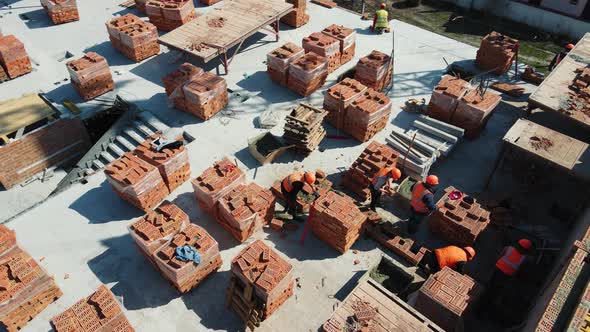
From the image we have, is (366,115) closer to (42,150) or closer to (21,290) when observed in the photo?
(21,290)

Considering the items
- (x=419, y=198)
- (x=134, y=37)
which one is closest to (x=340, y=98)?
(x=419, y=198)

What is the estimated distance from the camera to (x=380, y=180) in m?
13.1

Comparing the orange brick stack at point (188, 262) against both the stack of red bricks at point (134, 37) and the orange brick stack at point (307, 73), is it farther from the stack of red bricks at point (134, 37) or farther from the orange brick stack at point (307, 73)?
the stack of red bricks at point (134, 37)

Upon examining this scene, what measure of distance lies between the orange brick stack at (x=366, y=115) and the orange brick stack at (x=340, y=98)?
0.53 feet

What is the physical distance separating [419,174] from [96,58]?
14.1 meters

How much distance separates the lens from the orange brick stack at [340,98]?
16.4m

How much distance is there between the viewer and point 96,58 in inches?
711

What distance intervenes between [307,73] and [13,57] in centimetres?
1356

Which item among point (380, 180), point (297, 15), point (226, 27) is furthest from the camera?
point (297, 15)

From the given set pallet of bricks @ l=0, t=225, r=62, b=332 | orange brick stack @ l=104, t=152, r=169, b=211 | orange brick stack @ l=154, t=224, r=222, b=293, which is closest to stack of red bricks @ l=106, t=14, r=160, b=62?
orange brick stack @ l=104, t=152, r=169, b=211

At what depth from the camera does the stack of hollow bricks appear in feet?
35.3

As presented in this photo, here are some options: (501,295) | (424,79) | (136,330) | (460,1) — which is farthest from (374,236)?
(460,1)

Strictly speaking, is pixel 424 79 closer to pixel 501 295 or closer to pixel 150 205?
pixel 501 295

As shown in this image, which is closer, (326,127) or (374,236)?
(374,236)
